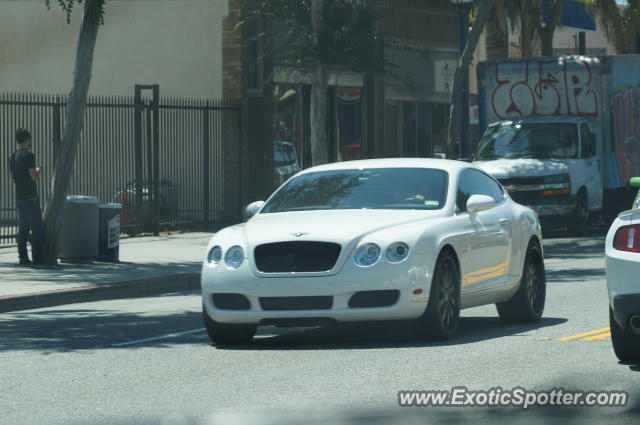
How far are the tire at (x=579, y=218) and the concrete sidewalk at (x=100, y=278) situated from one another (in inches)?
289

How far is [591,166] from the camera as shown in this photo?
26.9 metres

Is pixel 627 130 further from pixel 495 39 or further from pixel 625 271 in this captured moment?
pixel 625 271

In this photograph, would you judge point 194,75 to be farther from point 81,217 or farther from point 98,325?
point 98,325

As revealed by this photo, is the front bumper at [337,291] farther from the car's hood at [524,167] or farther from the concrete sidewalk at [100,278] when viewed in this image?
the car's hood at [524,167]

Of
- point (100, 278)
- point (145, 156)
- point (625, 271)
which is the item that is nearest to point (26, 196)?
point (100, 278)

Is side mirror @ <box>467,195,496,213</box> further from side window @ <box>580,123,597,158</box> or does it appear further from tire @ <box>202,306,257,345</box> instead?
side window @ <box>580,123,597,158</box>

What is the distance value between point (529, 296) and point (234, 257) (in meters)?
3.17

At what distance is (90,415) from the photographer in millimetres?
8297

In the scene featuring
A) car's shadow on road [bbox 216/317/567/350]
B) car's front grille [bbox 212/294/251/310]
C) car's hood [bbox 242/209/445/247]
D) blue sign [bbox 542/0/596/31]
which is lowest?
car's shadow on road [bbox 216/317/567/350]

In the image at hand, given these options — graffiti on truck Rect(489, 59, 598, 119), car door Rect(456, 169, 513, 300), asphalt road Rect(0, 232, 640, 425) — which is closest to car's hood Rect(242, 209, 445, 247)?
car door Rect(456, 169, 513, 300)

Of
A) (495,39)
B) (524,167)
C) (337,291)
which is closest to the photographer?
(337,291)

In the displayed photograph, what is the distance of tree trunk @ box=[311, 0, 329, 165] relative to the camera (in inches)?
990

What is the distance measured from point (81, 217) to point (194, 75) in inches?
438

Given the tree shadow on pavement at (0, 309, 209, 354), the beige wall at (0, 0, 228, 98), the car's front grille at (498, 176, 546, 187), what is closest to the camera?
the tree shadow on pavement at (0, 309, 209, 354)
